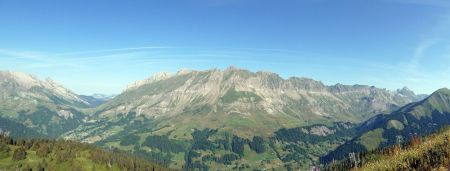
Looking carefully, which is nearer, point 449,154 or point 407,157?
point 449,154

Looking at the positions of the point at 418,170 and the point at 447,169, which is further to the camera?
the point at 418,170

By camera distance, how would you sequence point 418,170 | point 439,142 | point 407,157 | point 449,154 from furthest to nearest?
1. point 407,157
2. point 439,142
3. point 418,170
4. point 449,154

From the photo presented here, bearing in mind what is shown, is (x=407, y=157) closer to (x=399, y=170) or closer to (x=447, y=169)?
(x=399, y=170)

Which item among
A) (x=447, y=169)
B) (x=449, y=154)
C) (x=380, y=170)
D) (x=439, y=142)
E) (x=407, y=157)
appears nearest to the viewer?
(x=447, y=169)

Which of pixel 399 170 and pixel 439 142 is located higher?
pixel 439 142

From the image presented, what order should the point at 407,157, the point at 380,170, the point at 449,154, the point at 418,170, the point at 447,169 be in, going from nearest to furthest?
the point at 447,169, the point at 449,154, the point at 418,170, the point at 407,157, the point at 380,170

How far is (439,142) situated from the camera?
62781 mm

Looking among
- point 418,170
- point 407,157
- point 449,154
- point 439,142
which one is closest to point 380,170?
point 407,157

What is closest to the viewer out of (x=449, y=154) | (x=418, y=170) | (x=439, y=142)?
(x=449, y=154)

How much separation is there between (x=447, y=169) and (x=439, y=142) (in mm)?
18433

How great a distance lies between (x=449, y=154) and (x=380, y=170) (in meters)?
22.6

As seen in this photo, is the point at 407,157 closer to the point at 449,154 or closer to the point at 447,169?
the point at 449,154

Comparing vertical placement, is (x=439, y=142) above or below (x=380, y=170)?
above

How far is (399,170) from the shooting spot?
6334cm
